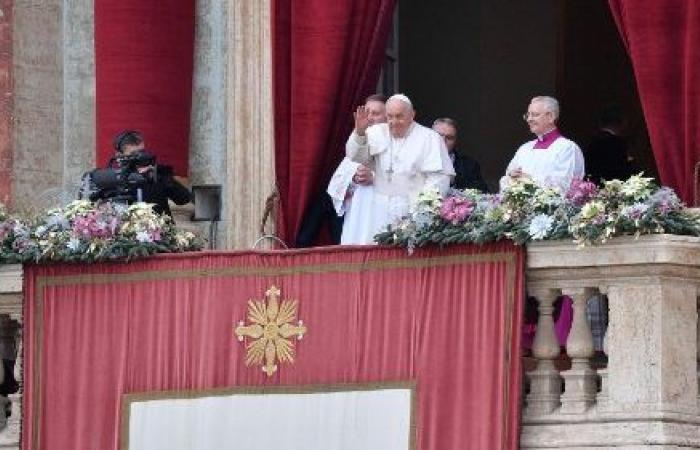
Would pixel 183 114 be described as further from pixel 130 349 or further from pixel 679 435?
pixel 679 435

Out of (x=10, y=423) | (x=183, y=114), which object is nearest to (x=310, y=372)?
(x=10, y=423)

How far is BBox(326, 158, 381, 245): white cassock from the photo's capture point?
67.5 ft

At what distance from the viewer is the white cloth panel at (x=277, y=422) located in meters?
18.9

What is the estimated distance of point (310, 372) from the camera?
63.2ft

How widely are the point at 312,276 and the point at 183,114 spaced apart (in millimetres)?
3583

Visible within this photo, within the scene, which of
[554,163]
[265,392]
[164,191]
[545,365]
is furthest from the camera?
[164,191]

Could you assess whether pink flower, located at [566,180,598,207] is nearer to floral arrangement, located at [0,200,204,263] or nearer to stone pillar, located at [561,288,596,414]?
stone pillar, located at [561,288,596,414]

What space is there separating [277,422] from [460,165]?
2980mm

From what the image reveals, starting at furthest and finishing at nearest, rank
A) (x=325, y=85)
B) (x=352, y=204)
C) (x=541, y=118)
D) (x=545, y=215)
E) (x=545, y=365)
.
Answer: (x=325, y=85) → (x=352, y=204) → (x=541, y=118) → (x=545, y=365) → (x=545, y=215)

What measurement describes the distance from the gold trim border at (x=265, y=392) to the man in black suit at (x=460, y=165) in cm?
252

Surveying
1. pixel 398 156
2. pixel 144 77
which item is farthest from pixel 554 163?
pixel 144 77

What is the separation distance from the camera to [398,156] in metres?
20.3

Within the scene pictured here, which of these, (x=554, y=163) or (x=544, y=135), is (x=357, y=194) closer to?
(x=544, y=135)

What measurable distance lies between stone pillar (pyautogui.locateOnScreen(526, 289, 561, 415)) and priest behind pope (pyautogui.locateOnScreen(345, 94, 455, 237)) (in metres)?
1.73
